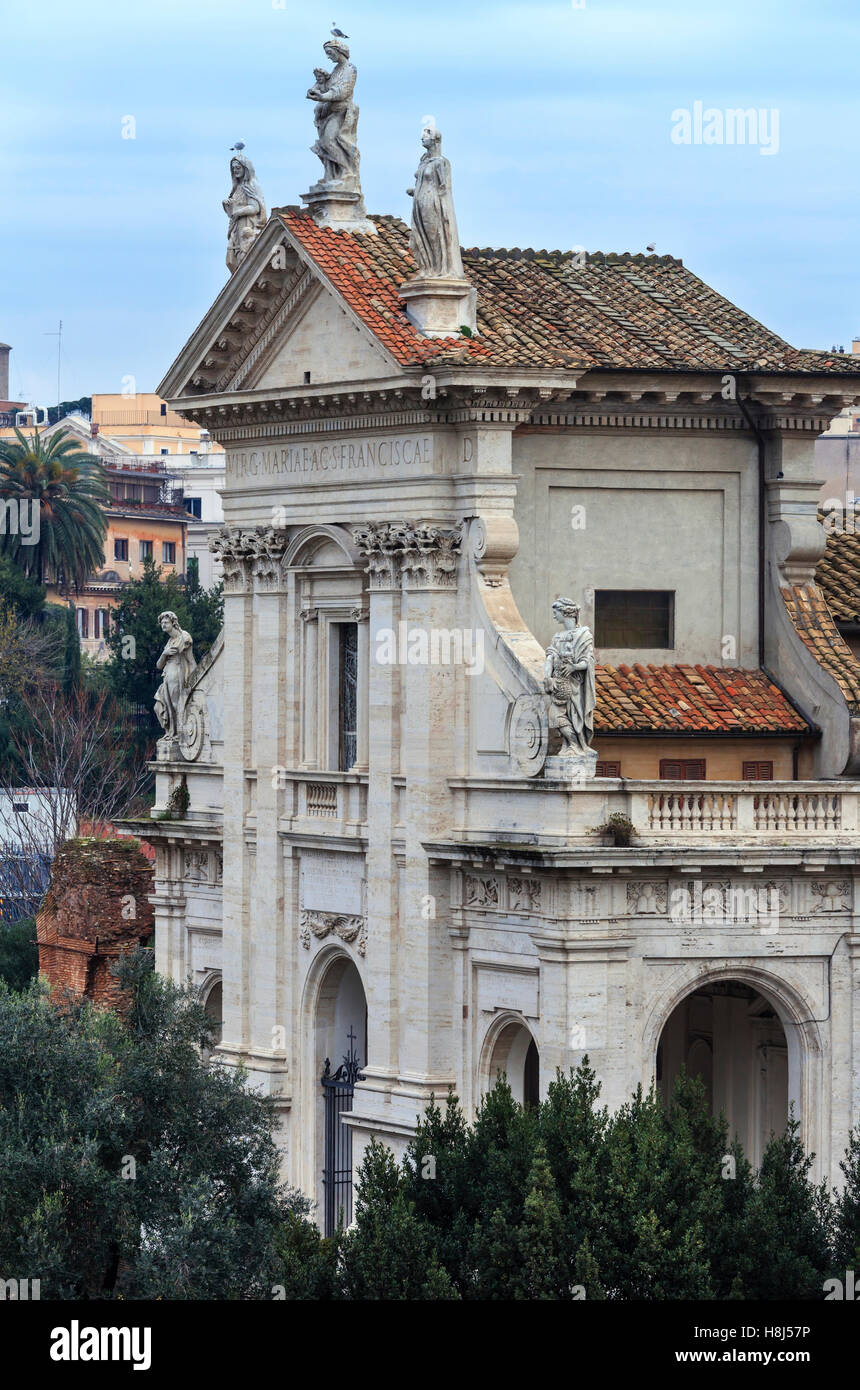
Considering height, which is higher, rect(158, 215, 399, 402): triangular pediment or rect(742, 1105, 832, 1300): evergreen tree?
rect(158, 215, 399, 402): triangular pediment

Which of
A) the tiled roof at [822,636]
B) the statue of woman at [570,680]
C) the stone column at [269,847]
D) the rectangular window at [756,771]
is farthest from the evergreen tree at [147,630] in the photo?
the statue of woman at [570,680]

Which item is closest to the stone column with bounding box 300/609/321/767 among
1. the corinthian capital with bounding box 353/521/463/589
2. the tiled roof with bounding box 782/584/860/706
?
the corinthian capital with bounding box 353/521/463/589

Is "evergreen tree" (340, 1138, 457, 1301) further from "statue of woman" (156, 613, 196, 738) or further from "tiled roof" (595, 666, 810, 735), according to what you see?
"statue of woman" (156, 613, 196, 738)

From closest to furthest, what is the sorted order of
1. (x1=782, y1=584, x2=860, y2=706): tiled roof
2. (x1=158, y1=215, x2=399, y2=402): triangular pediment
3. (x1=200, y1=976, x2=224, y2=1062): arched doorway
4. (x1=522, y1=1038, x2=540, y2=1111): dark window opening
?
(x1=522, y1=1038, x2=540, y2=1111): dark window opening, (x1=782, y1=584, x2=860, y2=706): tiled roof, (x1=158, y1=215, x2=399, y2=402): triangular pediment, (x1=200, y1=976, x2=224, y2=1062): arched doorway

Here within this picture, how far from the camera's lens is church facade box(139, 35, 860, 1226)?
1690 inches

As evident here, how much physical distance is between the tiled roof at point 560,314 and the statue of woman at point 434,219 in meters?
0.82

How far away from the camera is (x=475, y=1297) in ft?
124

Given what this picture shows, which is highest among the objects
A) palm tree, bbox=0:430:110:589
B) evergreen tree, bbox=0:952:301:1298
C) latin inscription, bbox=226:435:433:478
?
palm tree, bbox=0:430:110:589

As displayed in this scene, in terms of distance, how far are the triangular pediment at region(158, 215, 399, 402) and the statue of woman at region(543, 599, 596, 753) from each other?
4.78m

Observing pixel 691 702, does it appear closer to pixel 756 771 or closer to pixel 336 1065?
pixel 756 771

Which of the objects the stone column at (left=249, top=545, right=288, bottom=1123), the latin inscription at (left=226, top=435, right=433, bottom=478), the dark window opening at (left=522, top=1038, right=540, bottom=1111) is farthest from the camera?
the stone column at (left=249, top=545, right=288, bottom=1123)

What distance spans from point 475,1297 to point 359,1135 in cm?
840
